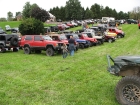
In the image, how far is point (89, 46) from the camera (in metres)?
23.7

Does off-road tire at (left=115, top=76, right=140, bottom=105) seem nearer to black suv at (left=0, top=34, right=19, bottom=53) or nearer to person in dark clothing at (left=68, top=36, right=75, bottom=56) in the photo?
person in dark clothing at (left=68, top=36, right=75, bottom=56)

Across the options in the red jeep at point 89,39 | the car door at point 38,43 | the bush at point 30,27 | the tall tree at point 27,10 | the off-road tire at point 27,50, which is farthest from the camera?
the tall tree at point 27,10

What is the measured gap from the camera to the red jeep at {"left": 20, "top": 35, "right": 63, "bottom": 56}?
17645 mm

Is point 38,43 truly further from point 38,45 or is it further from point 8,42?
point 8,42

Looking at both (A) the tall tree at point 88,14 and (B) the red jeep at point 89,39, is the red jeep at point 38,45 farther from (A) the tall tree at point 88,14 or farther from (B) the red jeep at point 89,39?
(A) the tall tree at point 88,14

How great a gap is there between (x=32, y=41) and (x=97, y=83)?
10773mm

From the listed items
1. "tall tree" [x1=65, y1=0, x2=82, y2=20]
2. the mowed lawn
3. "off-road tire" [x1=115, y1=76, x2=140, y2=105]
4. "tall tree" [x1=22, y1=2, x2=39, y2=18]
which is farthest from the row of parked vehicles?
"tall tree" [x1=65, y1=0, x2=82, y2=20]

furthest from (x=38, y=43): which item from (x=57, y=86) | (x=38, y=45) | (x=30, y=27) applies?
(x=30, y=27)

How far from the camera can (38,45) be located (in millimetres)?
18484

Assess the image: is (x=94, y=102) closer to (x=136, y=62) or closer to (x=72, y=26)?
(x=136, y=62)

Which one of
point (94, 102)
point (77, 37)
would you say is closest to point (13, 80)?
point (94, 102)

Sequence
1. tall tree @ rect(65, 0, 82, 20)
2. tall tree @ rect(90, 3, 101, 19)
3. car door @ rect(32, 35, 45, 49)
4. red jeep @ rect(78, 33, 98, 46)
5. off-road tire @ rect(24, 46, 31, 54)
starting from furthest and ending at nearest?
tall tree @ rect(90, 3, 101, 19) < tall tree @ rect(65, 0, 82, 20) < red jeep @ rect(78, 33, 98, 46) < off-road tire @ rect(24, 46, 31, 54) < car door @ rect(32, 35, 45, 49)

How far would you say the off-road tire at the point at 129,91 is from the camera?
6.31 metres

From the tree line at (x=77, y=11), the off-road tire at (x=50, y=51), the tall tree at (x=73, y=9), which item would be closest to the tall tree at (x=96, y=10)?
the tree line at (x=77, y=11)
